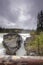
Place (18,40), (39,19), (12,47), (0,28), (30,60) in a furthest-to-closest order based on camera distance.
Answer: (39,19)
(0,28)
(18,40)
(12,47)
(30,60)

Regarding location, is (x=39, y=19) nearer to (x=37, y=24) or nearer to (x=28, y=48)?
(x=37, y=24)

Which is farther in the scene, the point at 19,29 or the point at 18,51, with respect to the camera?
the point at 19,29

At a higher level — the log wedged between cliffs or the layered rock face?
the log wedged between cliffs

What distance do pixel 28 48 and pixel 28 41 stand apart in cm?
44

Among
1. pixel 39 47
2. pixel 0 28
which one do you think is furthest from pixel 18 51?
pixel 0 28

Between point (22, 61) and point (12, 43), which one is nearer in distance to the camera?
point (22, 61)

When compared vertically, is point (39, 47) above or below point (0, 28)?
below

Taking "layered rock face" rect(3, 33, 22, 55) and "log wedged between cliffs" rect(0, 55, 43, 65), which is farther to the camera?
"layered rock face" rect(3, 33, 22, 55)

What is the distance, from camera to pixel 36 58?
0.55m

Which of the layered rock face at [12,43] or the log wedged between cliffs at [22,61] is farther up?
the log wedged between cliffs at [22,61]

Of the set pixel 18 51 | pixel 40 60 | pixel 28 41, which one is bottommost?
pixel 18 51

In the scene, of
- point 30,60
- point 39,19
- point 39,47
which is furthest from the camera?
point 39,19

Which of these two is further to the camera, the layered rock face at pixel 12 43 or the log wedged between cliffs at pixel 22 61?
the layered rock face at pixel 12 43

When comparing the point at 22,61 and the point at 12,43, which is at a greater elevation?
the point at 22,61
